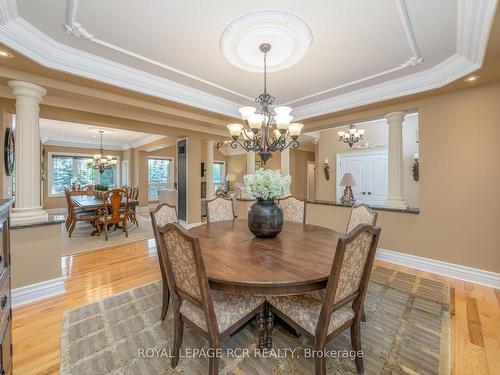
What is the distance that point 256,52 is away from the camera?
7.29 ft

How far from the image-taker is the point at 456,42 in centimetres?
215

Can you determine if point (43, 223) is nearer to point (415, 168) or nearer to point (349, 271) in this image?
point (349, 271)

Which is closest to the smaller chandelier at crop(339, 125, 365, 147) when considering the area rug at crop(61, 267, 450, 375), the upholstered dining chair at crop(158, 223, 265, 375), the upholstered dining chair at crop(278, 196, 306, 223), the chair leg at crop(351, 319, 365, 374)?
the upholstered dining chair at crop(278, 196, 306, 223)

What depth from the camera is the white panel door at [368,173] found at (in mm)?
5863

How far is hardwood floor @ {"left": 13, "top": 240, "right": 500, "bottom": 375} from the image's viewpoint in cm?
157

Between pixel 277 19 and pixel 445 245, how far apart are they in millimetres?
3322

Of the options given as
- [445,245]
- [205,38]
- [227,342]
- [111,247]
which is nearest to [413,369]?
[227,342]

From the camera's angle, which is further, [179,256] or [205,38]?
[205,38]

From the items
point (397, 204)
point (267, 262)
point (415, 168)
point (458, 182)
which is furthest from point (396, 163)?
point (267, 262)

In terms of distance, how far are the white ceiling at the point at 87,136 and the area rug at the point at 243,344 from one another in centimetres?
564

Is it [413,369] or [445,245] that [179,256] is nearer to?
[413,369]

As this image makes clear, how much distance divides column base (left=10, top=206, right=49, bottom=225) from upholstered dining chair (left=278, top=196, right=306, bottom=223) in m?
2.84

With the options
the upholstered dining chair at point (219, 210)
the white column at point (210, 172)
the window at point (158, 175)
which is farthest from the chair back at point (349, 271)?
the window at point (158, 175)

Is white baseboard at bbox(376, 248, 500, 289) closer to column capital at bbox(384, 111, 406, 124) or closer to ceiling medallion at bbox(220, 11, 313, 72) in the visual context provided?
column capital at bbox(384, 111, 406, 124)
